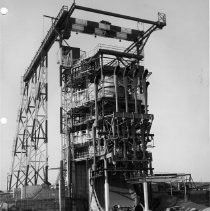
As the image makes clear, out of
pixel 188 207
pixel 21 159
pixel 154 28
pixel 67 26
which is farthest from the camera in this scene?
pixel 21 159

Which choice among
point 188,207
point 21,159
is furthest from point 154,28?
point 21,159

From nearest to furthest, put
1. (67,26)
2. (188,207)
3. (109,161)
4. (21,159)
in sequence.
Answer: (188,207) < (109,161) < (67,26) < (21,159)

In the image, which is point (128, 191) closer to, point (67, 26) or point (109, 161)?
point (109, 161)

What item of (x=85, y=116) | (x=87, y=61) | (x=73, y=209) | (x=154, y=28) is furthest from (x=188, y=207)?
(x=154, y=28)

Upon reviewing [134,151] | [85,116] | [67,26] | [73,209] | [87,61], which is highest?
[67,26]

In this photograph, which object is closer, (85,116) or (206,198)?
(206,198)

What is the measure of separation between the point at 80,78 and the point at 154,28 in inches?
617

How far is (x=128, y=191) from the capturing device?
5472cm

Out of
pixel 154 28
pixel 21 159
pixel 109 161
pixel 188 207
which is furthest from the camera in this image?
pixel 21 159

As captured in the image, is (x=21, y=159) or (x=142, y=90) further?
(x=21, y=159)

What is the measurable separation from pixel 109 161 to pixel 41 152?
67.4ft

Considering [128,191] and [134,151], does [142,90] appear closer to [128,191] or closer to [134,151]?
[134,151]

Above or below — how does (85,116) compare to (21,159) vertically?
above

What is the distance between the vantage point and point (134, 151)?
53.9 metres
